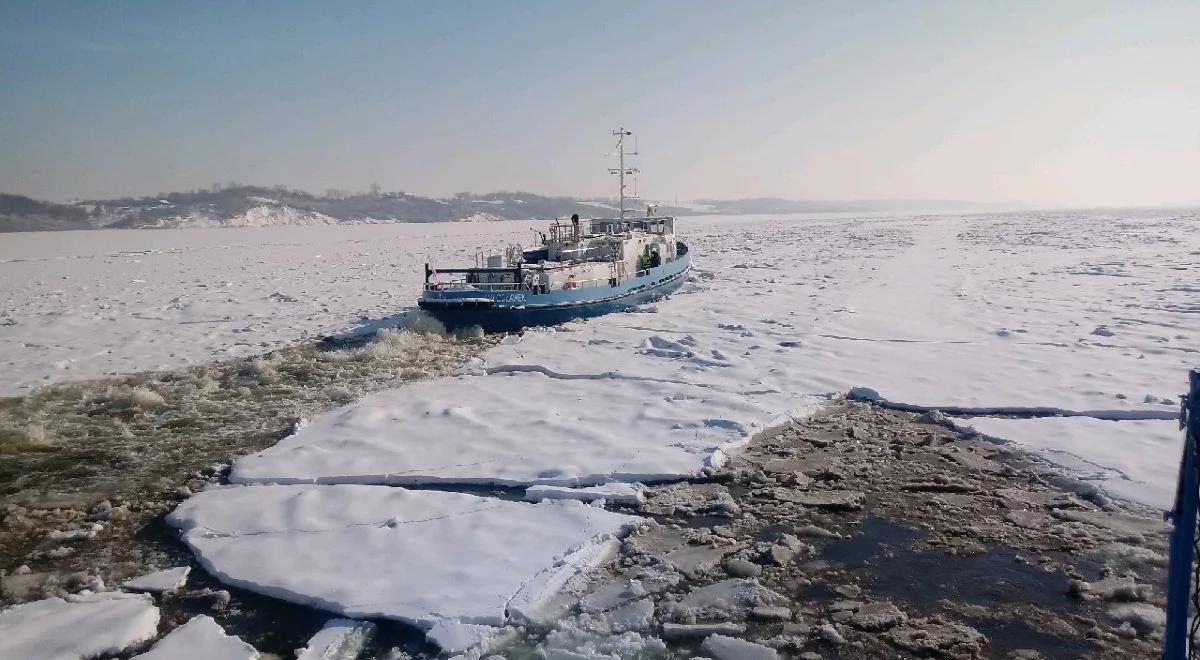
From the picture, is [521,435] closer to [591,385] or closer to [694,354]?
[591,385]

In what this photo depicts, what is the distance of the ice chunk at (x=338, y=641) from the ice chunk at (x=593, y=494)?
2.20 m

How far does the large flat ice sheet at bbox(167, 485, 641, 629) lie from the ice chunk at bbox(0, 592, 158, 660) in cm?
63

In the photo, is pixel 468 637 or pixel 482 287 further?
pixel 482 287

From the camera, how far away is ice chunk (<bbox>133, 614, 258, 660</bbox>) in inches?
163

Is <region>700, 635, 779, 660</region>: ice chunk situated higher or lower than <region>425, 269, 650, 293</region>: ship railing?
lower

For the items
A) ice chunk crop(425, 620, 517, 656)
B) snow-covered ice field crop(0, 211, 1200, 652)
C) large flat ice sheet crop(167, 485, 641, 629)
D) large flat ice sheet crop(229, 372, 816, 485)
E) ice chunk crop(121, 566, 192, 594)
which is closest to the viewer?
ice chunk crop(425, 620, 517, 656)

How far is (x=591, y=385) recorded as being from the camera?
1046 cm

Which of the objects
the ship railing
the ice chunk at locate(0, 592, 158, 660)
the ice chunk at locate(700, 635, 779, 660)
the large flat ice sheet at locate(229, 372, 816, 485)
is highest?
the ship railing

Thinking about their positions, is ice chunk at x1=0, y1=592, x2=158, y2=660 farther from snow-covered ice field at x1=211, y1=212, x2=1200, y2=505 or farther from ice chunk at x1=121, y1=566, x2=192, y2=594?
snow-covered ice field at x1=211, y1=212, x2=1200, y2=505

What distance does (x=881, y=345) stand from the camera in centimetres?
1248

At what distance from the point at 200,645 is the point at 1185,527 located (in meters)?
5.32

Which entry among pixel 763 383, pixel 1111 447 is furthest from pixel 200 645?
pixel 1111 447

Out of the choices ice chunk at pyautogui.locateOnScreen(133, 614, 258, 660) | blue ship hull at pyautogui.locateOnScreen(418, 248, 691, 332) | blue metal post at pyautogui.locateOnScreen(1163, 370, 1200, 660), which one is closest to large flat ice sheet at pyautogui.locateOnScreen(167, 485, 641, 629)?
ice chunk at pyautogui.locateOnScreen(133, 614, 258, 660)

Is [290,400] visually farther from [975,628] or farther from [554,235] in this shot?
[554,235]
